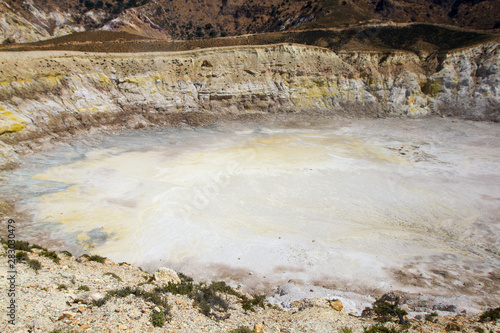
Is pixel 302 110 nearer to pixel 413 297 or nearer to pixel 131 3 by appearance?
pixel 413 297

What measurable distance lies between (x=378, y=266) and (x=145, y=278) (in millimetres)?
9155

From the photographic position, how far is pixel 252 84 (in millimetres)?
35156

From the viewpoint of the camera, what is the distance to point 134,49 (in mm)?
34125

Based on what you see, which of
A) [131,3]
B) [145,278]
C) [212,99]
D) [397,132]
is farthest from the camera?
[131,3]

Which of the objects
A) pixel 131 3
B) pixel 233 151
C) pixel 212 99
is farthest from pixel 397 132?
pixel 131 3

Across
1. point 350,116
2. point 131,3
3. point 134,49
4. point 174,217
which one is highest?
point 131,3

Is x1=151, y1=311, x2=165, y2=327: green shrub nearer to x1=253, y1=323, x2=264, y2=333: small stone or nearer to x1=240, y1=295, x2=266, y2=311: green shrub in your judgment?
x1=253, y1=323, x2=264, y2=333: small stone

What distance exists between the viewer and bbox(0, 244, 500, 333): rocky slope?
21.5 feet

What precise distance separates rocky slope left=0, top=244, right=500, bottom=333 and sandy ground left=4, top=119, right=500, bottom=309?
2.10 meters

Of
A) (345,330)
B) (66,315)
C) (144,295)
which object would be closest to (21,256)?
(66,315)

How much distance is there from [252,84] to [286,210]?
21733mm

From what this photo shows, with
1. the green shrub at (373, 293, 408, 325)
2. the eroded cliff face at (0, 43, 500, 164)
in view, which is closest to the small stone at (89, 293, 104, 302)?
the green shrub at (373, 293, 408, 325)

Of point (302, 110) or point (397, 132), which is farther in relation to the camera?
point (302, 110)

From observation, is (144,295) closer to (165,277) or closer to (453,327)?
(165,277)
